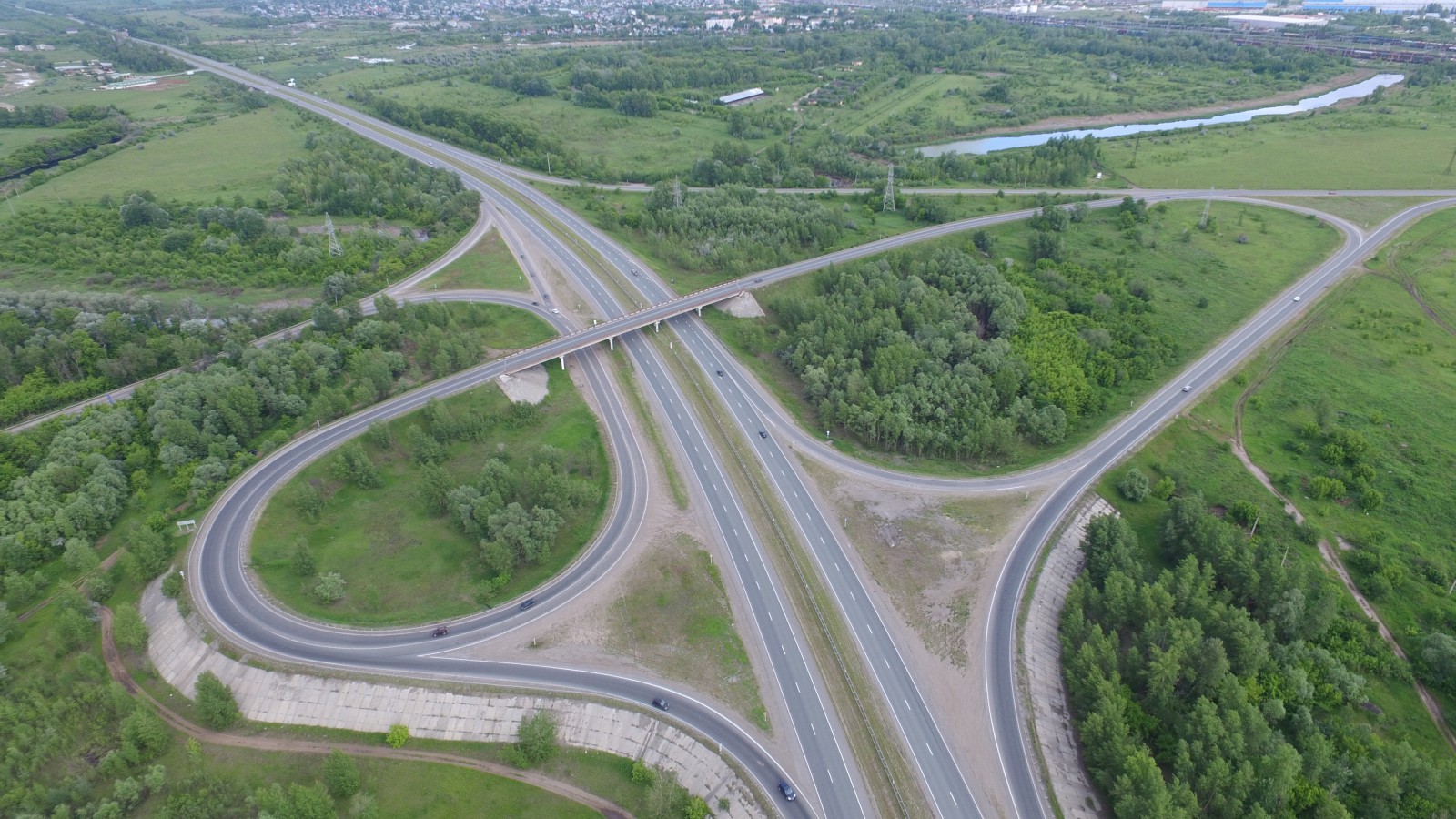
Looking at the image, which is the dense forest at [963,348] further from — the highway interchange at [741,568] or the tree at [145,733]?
the tree at [145,733]

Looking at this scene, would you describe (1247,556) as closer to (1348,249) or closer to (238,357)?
(1348,249)

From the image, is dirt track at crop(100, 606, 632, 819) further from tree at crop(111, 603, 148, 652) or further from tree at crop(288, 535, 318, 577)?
tree at crop(288, 535, 318, 577)

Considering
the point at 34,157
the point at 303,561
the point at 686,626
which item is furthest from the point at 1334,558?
the point at 34,157

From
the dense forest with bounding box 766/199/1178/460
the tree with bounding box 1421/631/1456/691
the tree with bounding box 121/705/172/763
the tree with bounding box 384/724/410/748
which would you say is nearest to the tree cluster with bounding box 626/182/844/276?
the dense forest with bounding box 766/199/1178/460

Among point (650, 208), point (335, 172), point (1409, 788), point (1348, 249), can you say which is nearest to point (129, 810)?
point (1409, 788)

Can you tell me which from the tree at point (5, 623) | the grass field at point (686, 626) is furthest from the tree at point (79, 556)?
the grass field at point (686, 626)

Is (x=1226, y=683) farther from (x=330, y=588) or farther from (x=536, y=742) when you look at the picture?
(x=330, y=588)

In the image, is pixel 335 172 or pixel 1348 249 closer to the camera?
pixel 1348 249
